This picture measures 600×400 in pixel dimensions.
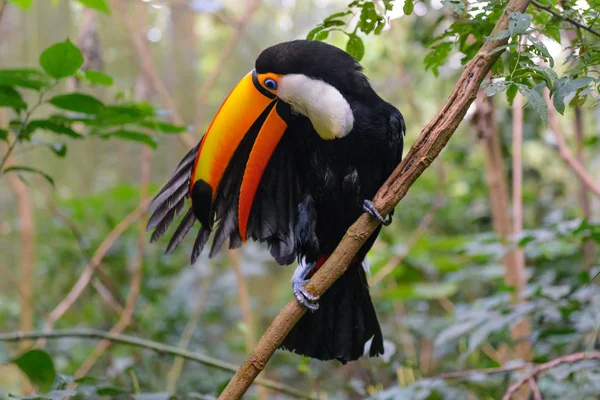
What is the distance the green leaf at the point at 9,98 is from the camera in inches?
62.3

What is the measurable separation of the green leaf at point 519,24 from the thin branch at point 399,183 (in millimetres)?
91

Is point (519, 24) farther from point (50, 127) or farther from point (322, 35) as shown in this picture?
point (50, 127)

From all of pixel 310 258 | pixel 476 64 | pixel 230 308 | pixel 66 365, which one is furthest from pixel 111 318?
pixel 476 64

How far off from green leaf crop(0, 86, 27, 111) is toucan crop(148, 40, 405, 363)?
0.49 m

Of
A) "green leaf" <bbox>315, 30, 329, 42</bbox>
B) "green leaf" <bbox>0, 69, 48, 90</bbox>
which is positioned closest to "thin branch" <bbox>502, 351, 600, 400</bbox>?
"green leaf" <bbox>315, 30, 329, 42</bbox>

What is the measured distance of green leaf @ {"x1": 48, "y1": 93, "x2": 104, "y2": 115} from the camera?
5.21ft

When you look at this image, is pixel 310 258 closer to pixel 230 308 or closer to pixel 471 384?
pixel 471 384

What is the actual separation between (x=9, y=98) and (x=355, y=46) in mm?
961

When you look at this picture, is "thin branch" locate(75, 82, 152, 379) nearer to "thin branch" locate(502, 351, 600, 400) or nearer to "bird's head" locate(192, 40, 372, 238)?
"bird's head" locate(192, 40, 372, 238)

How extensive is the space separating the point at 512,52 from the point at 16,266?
653 centimetres

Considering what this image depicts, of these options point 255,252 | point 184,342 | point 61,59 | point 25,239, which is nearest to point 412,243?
point 184,342

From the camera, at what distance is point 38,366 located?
1589 mm

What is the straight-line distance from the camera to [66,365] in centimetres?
416

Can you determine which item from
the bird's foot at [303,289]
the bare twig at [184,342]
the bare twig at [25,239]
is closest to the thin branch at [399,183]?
the bird's foot at [303,289]
